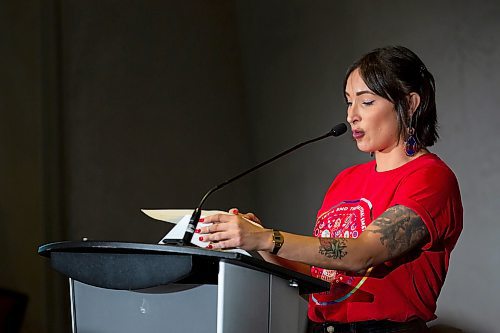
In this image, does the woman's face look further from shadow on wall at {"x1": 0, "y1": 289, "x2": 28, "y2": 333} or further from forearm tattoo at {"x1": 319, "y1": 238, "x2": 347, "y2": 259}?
shadow on wall at {"x1": 0, "y1": 289, "x2": 28, "y2": 333}

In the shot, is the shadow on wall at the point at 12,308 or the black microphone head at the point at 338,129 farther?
the shadow on wall at the point at 12,308

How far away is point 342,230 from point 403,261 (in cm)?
17

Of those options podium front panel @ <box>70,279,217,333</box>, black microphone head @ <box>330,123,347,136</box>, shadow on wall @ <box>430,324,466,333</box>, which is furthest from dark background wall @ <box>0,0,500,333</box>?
podium front panel @ <box>70,279,217,333</box>

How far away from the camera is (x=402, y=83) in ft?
5.89

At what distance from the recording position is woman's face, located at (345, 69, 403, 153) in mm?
1804

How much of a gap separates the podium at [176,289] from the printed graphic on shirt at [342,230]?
0.24 metres

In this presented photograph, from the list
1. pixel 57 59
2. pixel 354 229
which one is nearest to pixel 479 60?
pixel 354 229

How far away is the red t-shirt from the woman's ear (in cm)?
11

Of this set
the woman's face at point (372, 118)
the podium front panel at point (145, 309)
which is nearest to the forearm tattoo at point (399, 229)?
the woman's face at point (372, 118)

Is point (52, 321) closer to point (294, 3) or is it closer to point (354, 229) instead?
point (294, 3)

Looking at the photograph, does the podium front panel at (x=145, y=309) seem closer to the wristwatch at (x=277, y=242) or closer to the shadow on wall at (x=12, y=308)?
the wristwatch at (x=277, y=242)

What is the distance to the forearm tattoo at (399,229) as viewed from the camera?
158 centimetres

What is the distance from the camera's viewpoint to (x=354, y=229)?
5.80 ft

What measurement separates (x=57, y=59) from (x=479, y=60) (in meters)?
1.85
